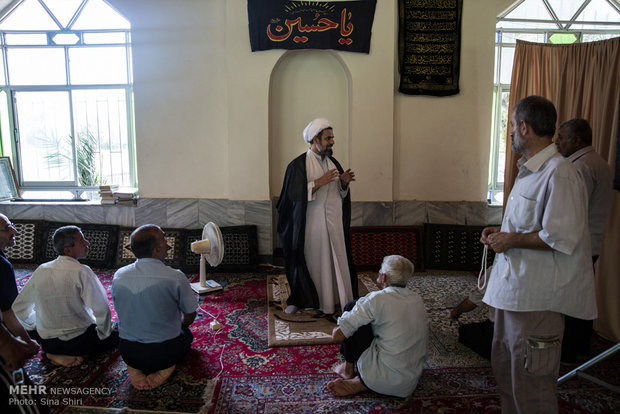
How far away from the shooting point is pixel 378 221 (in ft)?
17.3

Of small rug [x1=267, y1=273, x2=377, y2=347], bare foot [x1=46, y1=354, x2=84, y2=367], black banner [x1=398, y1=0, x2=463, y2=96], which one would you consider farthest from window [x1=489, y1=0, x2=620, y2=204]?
bare foot [x1=46, y1=354, x2=84, y2=367]

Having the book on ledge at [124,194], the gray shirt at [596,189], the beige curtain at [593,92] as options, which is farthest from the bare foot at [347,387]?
the book on ledge at [124,194]

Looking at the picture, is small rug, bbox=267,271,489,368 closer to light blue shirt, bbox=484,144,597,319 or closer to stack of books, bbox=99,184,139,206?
light blue shirt, bbox=484,144,597,319

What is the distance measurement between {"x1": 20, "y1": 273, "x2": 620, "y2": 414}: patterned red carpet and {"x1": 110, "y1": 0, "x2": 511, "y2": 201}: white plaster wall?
8.14 feet

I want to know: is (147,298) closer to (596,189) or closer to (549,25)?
(596,189)

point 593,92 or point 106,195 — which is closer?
point 593,92

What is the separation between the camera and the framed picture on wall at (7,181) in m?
5.59

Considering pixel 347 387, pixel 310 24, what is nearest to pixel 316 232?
pixel 347 387

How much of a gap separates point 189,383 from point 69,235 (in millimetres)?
1150

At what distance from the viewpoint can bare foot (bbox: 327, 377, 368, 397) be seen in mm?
2465

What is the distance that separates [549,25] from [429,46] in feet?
5.42

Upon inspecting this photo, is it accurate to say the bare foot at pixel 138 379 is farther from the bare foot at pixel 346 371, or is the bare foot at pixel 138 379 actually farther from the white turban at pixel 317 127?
the white turban at pixel 317 127

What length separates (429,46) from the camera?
5.12 meters

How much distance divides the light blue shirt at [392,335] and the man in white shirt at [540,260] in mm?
441
